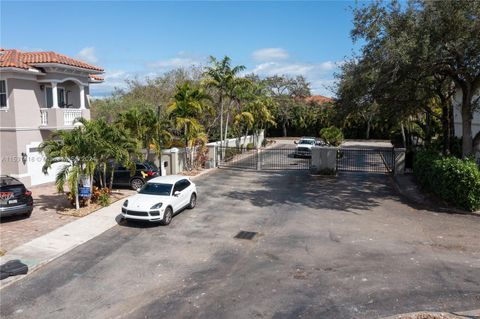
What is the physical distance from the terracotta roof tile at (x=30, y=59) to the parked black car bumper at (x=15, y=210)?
800 centimetres

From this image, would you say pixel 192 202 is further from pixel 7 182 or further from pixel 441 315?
pixel 441 315

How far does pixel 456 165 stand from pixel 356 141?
39926 mm

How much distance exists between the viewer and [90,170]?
15805mm

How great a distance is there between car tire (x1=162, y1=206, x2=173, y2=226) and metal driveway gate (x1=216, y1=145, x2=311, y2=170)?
1191 cm

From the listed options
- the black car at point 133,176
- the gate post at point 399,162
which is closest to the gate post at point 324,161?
the gate post at point 399,162

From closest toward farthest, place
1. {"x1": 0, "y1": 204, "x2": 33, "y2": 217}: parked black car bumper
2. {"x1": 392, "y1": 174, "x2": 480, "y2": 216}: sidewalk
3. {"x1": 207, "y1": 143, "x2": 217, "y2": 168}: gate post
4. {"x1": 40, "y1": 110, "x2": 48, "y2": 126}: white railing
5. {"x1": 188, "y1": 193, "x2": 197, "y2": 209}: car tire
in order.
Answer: {"x1": 0, "y1": 204, "x2": 33, "y2": 217}: parked black car bumper, {"x1": 392, "y1": 174, "x2": 480, "y2": 216}: sidewalk, {"x1": 188, "y1": 193, "x2": 197, "y2": 209}: car tire, {"x1": 40, "y1": 110, "x2": 48, "y2": 126}: white railing, {"x1": 207, "y1": 143, "x2": 217, "y2": 168}: gate post

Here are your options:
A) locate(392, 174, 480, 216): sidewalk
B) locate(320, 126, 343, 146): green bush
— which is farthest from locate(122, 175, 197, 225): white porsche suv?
locate(320, 126, 343, 146): green bush

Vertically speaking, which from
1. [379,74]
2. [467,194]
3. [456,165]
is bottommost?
[467,194]

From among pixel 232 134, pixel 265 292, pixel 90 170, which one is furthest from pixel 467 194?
pixel 232 134

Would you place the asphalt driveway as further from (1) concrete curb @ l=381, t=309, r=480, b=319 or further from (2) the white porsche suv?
(2) the white porsche suv

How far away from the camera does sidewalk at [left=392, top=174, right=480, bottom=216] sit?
51.1 feet

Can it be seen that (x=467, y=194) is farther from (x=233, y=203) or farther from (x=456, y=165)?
(x=233, y=203)

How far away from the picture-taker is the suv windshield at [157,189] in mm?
15047

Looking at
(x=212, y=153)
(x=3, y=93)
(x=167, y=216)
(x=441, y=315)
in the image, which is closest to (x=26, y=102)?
(x=3, y=93)
